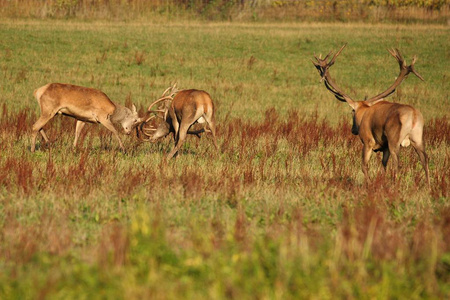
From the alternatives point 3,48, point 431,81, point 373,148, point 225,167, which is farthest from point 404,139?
point 3,48

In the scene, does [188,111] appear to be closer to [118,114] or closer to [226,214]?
[118,114]

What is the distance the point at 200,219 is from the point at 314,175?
327 cm

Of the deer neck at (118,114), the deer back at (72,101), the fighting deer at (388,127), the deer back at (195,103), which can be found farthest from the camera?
the deer neck at (118,114)

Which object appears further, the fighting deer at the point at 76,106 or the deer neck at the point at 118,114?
the deer neck at the point at 118,114

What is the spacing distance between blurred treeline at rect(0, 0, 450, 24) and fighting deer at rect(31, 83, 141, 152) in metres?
23.9

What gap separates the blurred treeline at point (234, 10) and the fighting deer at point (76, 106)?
78.6 ft

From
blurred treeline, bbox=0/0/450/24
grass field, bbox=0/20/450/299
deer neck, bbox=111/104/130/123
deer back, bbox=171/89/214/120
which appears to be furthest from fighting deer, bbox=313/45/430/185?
blurred treeline, bbox=0/0/450/24

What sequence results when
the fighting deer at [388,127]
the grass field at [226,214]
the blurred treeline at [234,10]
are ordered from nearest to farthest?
the grass field at [226,214] → the fighting deer at [388,127] → the blurred treeline at [234,10]

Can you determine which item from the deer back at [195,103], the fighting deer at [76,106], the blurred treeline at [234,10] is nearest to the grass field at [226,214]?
the fighting deer at [76,106]

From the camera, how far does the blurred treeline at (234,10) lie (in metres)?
34.8

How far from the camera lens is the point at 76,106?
1145cm

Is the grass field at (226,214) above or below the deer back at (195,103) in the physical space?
below

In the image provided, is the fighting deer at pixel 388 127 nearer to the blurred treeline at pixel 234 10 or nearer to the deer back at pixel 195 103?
the deer back at pixel 195 103

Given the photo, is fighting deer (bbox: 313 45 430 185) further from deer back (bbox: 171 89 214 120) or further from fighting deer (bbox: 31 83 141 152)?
fighting deer (bbox: 31 83 141 152)
